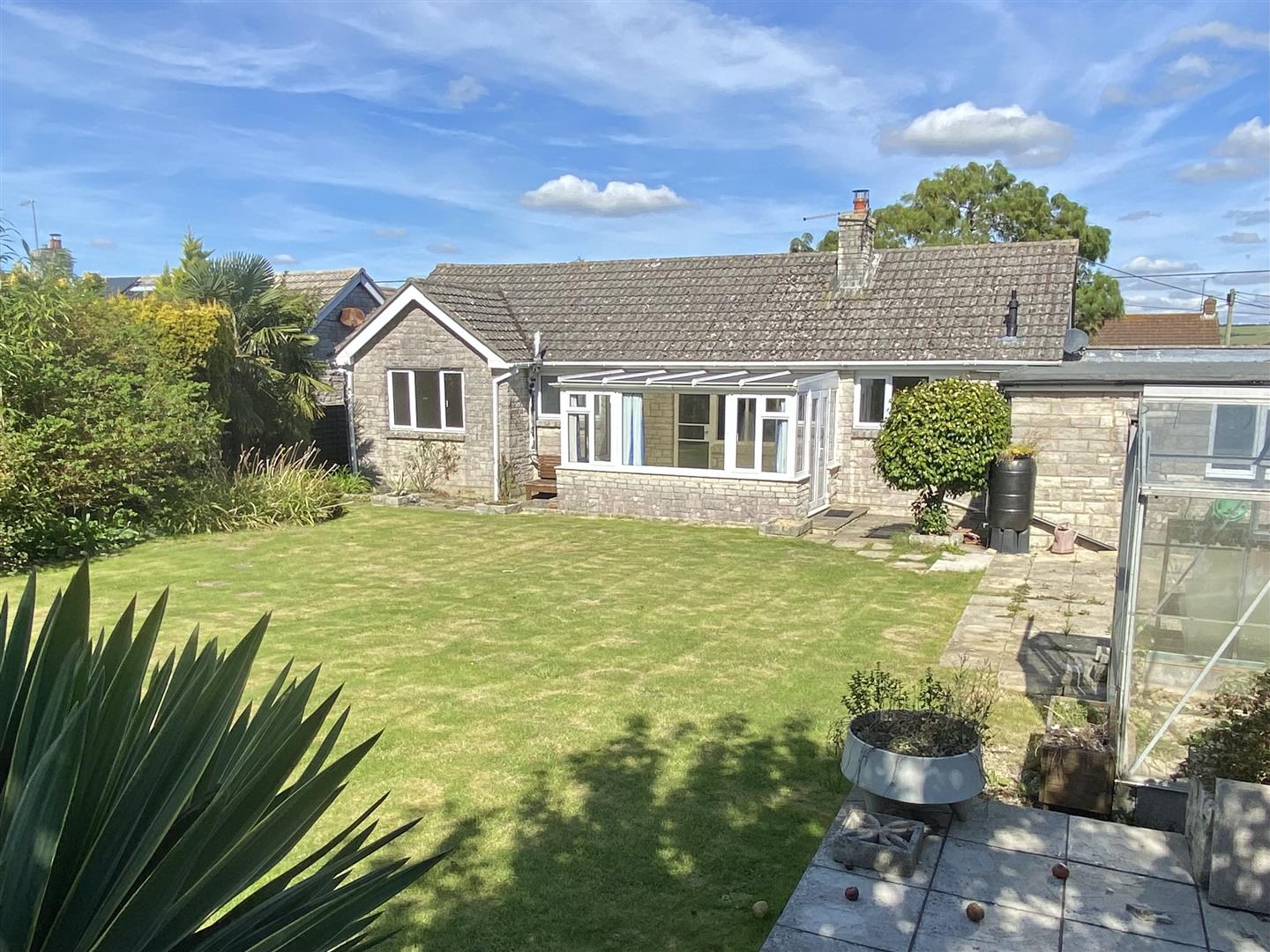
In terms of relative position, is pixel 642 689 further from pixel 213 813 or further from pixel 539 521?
pixel 539 521

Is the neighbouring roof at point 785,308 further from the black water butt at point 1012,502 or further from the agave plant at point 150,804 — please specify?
the agave plant at point 150,804

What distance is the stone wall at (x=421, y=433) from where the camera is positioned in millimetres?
19594

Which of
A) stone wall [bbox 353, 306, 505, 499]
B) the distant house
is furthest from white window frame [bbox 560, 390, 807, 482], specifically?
the distant house

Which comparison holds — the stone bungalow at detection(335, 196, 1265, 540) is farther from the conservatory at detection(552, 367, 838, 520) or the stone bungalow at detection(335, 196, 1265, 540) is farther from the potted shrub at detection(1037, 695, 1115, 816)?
the potted shrub at detection(1037, 695, 1115, 816)

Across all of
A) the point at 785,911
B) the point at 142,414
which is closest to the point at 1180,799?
the point at 785,911

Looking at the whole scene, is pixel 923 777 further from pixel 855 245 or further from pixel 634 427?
pixel 855 245

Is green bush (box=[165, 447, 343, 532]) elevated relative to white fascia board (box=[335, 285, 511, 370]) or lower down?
lower down

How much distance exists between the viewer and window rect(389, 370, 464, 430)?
20.2m

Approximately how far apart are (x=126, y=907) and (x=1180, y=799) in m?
5.80

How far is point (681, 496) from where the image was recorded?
57.1 feet

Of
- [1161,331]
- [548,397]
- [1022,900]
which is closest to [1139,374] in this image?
[1022,900]

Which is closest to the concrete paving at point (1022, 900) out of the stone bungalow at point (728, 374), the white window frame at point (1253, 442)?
the white window frame at point (1253, 442)

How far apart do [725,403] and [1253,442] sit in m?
11.4

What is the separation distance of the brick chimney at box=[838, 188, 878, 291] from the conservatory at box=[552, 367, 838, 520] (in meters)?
2.76
